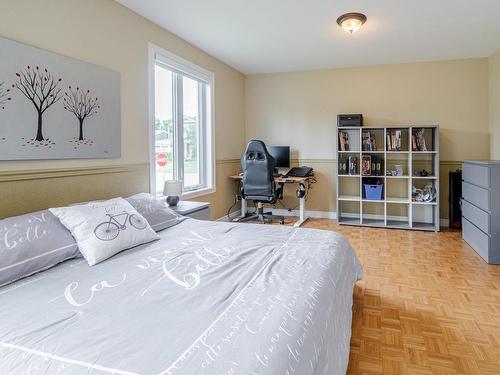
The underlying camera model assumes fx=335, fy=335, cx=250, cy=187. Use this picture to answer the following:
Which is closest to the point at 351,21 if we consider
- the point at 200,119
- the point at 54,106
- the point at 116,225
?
the point at 200,119

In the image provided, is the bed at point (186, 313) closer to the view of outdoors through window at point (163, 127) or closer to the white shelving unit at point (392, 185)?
the view of outdoors through window at point (163, 127)

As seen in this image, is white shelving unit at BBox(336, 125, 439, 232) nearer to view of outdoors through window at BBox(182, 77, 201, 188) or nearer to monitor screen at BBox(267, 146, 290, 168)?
monitor screen at BBox(267, 146, 290, 168)

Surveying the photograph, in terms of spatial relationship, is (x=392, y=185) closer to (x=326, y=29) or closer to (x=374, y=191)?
(x=374, y=191)

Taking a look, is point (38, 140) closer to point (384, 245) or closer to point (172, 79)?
point (172, 79)

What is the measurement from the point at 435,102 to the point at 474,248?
7.33ft

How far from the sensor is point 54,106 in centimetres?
228

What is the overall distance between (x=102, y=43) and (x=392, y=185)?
14.0ft

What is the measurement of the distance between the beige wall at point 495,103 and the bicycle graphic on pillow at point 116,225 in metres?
4.46

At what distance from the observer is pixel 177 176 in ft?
13.0

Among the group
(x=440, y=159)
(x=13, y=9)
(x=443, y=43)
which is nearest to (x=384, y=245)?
(x=440, y=159)

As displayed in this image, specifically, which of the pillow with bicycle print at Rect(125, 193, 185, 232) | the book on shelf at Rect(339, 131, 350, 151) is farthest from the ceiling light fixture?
the pillow with bicycle print at Rect(125, 193, 185, 232)

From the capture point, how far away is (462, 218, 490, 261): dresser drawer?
326cm

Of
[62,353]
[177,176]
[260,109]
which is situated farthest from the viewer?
[260,109]

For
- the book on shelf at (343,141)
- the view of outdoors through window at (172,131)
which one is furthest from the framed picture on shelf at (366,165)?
the view of outdoors through window at (172,131)
